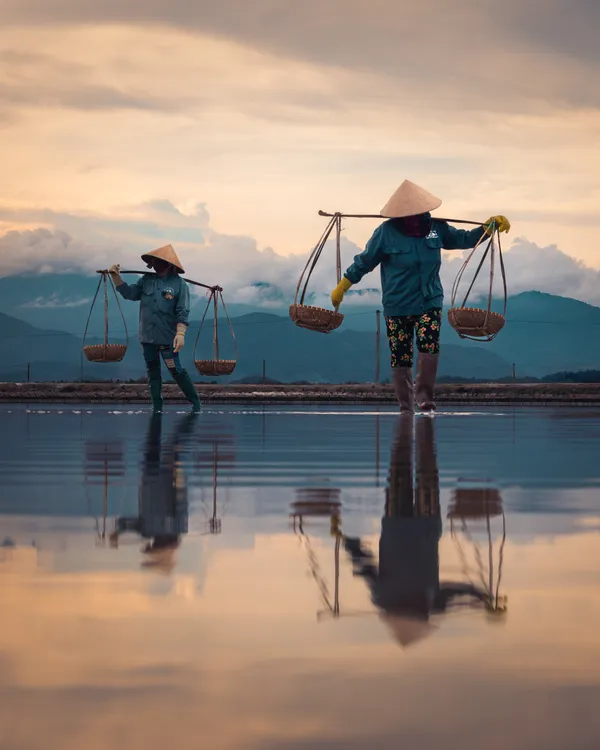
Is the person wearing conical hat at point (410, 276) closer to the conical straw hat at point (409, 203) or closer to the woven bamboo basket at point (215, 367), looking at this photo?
the conical straw hat at point (409, 203)

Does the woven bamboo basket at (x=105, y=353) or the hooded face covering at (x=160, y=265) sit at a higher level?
the hooded face covering at (x=160, y=265)

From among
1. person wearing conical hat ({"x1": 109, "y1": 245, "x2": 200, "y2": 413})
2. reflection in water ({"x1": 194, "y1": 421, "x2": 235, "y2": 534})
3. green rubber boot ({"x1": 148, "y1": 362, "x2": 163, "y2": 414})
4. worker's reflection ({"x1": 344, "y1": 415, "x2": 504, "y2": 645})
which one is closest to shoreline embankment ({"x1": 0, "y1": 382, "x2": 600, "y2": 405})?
green rubber boot ({"x1": 148, "y1": 362, "x2": 163, "y2": 414})

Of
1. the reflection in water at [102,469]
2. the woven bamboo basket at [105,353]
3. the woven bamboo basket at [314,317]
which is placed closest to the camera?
the reflection in water at [102,469]

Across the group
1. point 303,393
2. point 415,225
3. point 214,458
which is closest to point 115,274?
point 415,225

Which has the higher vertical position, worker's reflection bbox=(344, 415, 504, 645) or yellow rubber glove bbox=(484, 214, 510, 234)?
yellow rubber glove bbox=(484, 214, 510, 234)

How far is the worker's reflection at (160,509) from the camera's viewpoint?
3833 mm

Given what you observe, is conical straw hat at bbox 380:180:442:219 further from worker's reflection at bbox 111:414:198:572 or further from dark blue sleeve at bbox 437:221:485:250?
worker's reflection at bbox 111:414:198:572

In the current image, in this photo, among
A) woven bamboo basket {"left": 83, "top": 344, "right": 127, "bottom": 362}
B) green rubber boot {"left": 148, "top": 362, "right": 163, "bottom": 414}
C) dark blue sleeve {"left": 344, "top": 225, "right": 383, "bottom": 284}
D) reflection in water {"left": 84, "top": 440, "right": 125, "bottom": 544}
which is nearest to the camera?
reflection in water {"left": 84, "top": 440, "right": 125, "bottom": 544}

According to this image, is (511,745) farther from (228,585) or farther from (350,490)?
(350,490)

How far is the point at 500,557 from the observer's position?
3.73 meters

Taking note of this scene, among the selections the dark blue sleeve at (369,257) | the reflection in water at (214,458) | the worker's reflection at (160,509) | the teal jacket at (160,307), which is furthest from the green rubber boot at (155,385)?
the worker's reflection at (160,509)

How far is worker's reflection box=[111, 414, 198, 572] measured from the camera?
3833 millimetres

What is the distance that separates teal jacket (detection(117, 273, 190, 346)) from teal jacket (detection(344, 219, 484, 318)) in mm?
3297

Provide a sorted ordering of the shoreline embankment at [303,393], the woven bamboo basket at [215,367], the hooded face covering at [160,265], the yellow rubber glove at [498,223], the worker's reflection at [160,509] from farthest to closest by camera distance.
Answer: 1. the shoreline embankment at [303,393]
2. the woven bamboo basket at [215,367]
3. the hooded face covering at [160,265]
4. the yellow rubber glove at [498,223]
5. the worker's reflection at [160,509]
